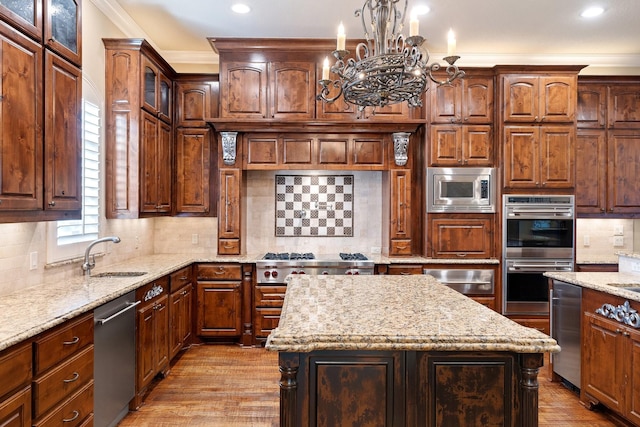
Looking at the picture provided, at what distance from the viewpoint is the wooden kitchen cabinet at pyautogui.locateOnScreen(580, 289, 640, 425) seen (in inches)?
98.0

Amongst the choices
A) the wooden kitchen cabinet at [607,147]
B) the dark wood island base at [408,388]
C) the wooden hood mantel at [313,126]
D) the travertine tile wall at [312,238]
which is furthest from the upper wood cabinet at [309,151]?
the dark wood island base at [408,388]

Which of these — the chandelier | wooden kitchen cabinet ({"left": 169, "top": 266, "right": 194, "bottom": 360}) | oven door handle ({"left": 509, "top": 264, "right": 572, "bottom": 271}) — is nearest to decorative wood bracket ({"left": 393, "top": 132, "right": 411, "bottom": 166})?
oven door handle ({"left": 509, "top": 264, "right": 572, "bottom": 271})

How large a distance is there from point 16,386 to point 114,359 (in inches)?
35.2

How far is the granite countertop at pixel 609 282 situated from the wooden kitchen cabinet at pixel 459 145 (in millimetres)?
1530

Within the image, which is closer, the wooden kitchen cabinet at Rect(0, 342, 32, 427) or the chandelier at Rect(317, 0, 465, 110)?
the wooden kitchen cabinet at Rect(0, 342, 32, 427)

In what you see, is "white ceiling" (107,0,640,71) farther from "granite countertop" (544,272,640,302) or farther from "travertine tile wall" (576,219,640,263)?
"granite countertop" (544,272,640,302)

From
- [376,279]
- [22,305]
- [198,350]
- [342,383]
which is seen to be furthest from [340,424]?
[198,350]

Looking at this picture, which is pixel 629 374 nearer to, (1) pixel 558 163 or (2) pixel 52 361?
(1) pixel 558 163

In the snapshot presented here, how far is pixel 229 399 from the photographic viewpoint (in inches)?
123

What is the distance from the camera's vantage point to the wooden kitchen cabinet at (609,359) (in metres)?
2.49

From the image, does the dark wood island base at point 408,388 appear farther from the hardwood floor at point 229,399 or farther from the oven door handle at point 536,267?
the oven door handle at point 536,267

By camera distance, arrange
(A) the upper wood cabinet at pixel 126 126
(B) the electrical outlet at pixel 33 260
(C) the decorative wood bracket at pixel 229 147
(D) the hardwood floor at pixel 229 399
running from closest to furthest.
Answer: (B) the electrical outlet at pixel 33 260
(D) the hardwood floor at pixel 229 399
(A) the upper wood cabinet at pixel 126 126
(C) the decorative wood bracket at pixel 229 147

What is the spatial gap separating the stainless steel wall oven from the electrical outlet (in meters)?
4.14

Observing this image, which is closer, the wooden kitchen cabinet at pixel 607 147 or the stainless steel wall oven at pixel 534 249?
the stainless steel wall oven at pixel 534 249
